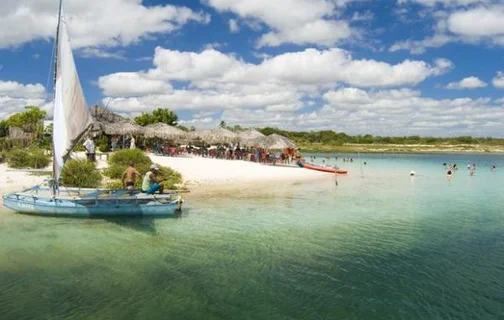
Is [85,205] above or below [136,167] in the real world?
below

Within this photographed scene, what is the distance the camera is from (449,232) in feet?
50.2

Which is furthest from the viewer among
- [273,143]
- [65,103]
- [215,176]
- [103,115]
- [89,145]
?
[103,115]

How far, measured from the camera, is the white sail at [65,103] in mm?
14383

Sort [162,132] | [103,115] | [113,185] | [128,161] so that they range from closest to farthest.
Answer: [113,185]
[128,161]
[162,132]
[103,115]

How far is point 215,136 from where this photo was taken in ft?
138

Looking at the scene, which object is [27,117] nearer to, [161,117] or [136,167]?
[161,117]

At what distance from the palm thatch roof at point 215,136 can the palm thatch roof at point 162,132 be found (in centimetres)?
Answer: 140

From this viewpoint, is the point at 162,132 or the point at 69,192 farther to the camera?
the point at 162,132

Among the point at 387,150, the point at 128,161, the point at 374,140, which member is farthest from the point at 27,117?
the point at 374,140

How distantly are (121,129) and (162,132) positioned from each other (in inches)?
146

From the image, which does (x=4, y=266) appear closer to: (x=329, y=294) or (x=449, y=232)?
(x=329, y=294)

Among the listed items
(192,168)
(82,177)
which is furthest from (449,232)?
(192,168)

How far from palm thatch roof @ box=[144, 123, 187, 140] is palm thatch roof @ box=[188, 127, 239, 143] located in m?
1.40

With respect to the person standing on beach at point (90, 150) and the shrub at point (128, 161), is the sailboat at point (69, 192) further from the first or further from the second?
the person standing on beach at point (90, 150)
